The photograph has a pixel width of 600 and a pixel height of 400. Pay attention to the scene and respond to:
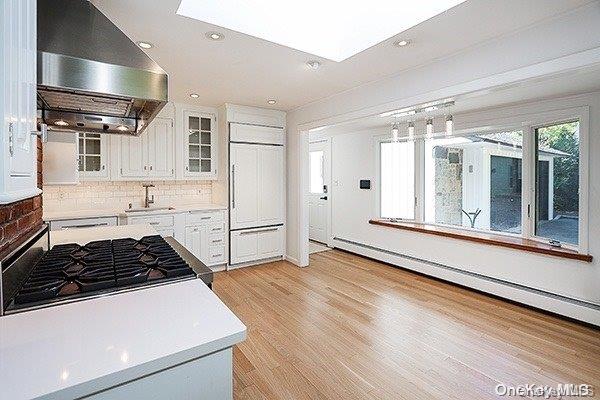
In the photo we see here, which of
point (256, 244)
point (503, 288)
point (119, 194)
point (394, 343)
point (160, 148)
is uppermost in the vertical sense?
point (160, 148)

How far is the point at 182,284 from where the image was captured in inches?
49.3

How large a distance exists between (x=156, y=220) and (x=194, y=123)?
1.53 metres

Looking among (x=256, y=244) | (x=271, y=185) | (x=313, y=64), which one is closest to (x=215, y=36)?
(x=313, y=64)

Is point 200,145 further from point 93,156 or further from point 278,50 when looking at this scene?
point 278,50

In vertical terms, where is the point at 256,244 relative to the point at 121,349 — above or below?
below

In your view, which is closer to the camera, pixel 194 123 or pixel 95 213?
pixel 95 213

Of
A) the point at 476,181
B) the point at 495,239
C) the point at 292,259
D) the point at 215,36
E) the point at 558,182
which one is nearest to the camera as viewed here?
the point at 215,36

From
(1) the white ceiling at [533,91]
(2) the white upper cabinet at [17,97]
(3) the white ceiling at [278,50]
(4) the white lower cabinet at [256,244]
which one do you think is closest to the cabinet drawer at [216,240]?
(4) the white lower cabinet at [256,244]

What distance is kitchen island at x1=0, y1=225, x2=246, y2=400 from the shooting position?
67cm

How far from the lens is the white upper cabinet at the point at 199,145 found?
4.45 meters

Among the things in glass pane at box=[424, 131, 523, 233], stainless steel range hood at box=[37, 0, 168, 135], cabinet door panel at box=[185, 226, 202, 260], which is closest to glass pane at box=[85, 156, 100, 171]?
cabinet door panel at box=[185, 226, 202, 260]

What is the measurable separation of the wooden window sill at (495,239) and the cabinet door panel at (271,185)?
1.70 metres

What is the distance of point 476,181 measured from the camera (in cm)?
406

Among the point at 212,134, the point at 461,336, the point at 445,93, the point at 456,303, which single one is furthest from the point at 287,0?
the point at 456,303
